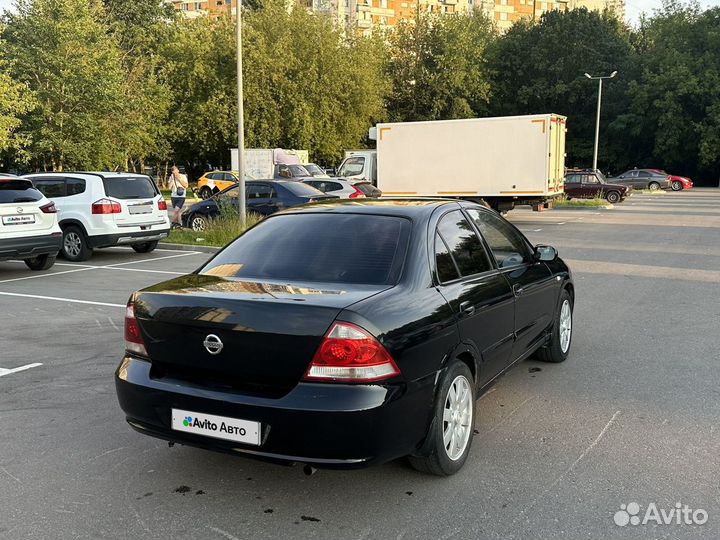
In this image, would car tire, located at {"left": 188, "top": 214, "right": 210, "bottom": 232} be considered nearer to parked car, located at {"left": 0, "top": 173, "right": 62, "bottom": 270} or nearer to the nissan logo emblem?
parked car, located at {"left": 0, "top": 173, "right": 62, "bottom": 270}

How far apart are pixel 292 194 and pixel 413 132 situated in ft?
24.8

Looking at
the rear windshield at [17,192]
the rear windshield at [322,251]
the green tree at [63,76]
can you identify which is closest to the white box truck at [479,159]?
the rear windshield at [17,192]

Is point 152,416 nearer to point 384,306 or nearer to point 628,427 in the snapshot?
point 384,306

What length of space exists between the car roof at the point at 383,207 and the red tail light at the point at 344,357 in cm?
122

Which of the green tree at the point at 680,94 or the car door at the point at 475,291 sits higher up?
the green tree at the point at 680,94

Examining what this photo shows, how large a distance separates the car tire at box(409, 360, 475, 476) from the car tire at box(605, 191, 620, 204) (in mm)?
32755

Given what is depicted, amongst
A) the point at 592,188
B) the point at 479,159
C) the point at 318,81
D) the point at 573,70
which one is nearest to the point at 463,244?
the point at 479,159

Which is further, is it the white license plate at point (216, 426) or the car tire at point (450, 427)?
the car tire at point (450, 427)

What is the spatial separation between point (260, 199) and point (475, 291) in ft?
47.3

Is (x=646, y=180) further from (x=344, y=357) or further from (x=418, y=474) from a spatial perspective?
(x=344, y=357)

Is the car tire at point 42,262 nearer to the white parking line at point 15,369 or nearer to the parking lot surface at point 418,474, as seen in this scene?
the parking lot surface at point 418,474

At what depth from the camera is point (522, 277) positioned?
5277mm

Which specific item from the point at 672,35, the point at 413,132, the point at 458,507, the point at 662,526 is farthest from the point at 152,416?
the point at 672,35

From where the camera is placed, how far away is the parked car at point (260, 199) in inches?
703
